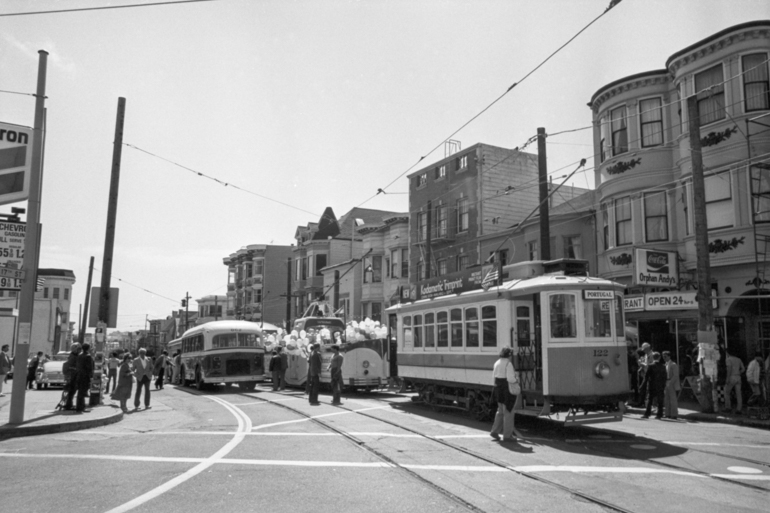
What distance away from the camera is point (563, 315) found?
12562mm

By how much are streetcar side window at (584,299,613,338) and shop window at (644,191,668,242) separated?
1062cm

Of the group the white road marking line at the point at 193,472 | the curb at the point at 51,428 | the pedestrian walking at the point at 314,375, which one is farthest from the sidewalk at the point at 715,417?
the curb at the point at 51,428

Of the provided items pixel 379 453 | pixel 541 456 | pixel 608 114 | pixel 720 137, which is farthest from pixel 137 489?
pixel 608 114

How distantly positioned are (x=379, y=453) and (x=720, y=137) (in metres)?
15.9

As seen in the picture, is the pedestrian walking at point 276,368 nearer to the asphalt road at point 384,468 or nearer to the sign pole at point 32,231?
the asphalt road at point 384,468

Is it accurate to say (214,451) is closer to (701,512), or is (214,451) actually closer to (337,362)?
(701,512)

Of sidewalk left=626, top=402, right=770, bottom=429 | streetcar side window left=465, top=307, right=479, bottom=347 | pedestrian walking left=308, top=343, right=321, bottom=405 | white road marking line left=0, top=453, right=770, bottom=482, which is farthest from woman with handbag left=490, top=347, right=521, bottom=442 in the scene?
pedestrian walking left=308, top=343, right=321, bottom=405

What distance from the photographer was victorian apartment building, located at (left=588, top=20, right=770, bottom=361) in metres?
19.0

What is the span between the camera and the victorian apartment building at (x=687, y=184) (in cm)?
1895

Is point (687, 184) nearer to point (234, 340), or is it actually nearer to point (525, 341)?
point (525, 341)

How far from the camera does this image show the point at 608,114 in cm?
2411

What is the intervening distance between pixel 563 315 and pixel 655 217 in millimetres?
11654

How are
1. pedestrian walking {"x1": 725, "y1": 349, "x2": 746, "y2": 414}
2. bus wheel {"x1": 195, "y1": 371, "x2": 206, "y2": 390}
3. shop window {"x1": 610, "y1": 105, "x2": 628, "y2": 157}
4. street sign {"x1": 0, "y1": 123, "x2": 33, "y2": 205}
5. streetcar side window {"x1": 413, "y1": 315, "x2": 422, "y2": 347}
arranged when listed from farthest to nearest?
bus wheel {"x1": 195, "y1": 371, "x2": 206, "y2": 390} < shop window {"x1": 610, "y1": 105, "x2": 628, "y2": 157} < streetcar side window {"x1": 413, "y1": 315, "x2": 422, "y2": 347} < pedestrian walking {"x1": 725, "y1": 349, "x2": 746, "y2": 414} < street sign {"x1": 0, "y1": 123, "x2": 33, "y2": 205}

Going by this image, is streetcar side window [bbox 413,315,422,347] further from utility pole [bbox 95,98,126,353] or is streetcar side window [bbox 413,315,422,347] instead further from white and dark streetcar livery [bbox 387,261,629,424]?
utility pole [bbox 95,98,126,353]
